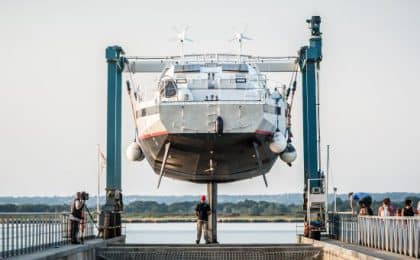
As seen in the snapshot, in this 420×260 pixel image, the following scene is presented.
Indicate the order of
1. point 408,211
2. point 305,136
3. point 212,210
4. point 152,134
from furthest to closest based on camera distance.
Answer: point 212,210, point 305,136, point 152,134, point 408,211

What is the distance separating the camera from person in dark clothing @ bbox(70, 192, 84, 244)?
26.5 meters

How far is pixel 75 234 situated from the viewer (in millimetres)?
27000

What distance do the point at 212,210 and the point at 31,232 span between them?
48.2ft

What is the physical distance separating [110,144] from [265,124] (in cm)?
607

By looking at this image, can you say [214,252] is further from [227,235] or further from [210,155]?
[227,235]

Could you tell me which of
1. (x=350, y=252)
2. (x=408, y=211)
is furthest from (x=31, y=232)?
(x=408, y=211)

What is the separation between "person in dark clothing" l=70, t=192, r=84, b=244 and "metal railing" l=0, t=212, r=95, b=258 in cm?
22

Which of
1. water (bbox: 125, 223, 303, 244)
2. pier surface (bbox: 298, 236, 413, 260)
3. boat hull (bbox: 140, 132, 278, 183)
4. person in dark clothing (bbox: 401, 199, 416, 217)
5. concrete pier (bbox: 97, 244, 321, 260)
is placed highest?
boat hull (bbox: 140, 132, 278, 183)

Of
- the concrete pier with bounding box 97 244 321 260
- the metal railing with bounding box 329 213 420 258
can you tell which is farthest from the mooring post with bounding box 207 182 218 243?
the concrete pier with bounding box 97 244 321 260

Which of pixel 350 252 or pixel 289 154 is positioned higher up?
pixel 289 154

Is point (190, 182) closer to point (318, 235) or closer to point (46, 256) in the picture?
point (318, 235)

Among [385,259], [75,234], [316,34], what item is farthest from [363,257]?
[316,34]

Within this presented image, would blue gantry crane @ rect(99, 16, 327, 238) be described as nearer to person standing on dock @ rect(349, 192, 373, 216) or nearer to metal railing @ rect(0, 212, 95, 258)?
person standing on dock @ rect(349, 192, 373, 216)

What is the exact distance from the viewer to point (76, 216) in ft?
87.2
